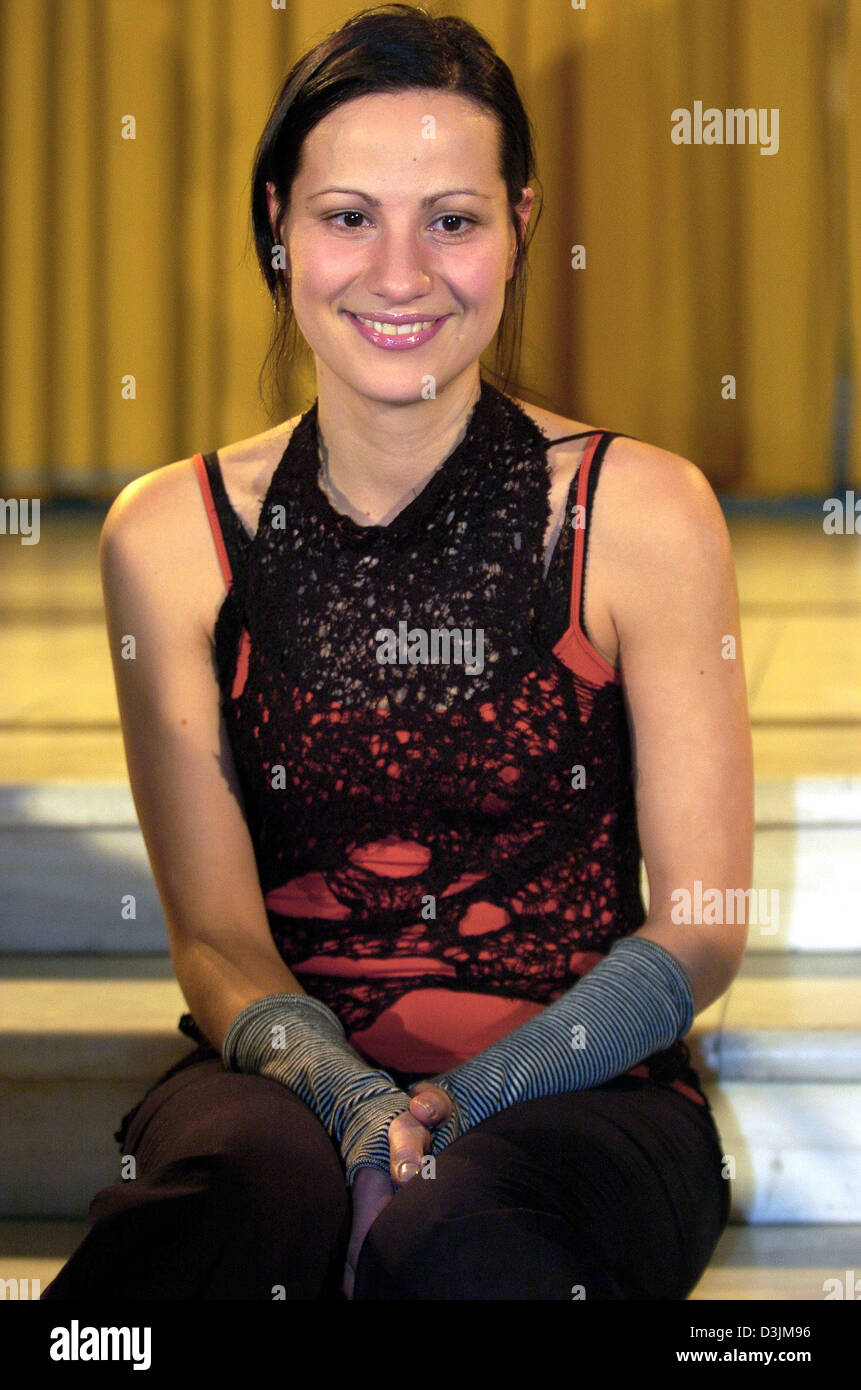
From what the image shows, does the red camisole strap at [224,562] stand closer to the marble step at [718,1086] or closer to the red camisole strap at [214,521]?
the red camisole strap at [214,521]

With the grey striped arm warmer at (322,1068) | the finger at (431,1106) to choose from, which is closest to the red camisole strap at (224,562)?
the grey striped arm warmer at (322,1068)

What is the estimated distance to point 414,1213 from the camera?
3.12ft

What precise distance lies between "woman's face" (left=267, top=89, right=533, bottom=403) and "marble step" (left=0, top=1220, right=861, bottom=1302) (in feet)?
2.61

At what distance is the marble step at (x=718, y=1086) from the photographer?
1.53 metres

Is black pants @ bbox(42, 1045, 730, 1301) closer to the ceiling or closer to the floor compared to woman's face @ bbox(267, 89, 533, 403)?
closer to the floor

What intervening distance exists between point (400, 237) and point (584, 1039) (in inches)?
23.4

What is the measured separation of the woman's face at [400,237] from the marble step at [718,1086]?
72 centimetres

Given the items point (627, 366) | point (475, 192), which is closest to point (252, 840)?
point (475, 192)

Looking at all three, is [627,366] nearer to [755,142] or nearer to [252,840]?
[755,142]

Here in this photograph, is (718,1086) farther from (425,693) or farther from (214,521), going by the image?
(214,521)

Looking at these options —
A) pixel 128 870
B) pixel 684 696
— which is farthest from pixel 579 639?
pixel 128 870

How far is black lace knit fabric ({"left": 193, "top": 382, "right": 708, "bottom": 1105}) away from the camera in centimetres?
123

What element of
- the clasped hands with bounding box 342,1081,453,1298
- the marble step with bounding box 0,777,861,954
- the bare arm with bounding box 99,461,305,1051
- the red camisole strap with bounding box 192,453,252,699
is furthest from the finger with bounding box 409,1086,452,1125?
the marble step with bounding box 0,777,861,954

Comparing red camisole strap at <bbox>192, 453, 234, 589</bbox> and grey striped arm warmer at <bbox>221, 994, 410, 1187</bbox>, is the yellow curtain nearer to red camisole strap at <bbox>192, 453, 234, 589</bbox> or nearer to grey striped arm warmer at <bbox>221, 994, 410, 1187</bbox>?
red camisole strap at <bbox>192, 453, 234, 589</bbox>
